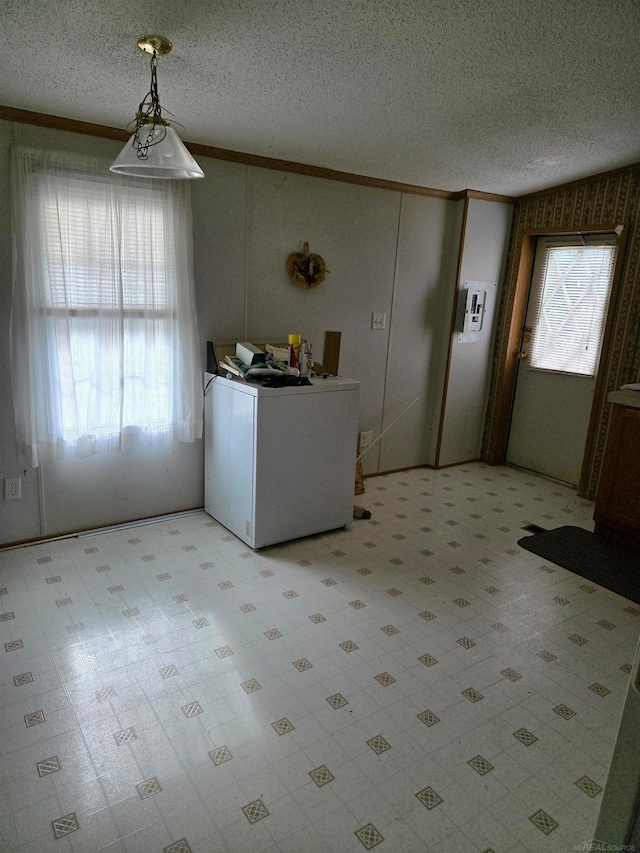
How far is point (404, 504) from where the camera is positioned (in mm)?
3943

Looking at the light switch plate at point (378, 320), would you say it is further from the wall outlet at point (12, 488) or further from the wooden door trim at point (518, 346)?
the wall outlet at point (12, 488)

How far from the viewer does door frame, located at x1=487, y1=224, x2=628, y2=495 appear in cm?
388

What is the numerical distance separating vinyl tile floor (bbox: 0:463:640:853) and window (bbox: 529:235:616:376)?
1.92 metres

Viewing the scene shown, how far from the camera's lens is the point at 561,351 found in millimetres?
4434

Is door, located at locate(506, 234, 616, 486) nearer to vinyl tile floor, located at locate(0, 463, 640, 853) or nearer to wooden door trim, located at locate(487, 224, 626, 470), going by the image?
wooden door trim, located at locate(487, 224, 626, 470)

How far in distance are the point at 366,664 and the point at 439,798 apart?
24.6 inches

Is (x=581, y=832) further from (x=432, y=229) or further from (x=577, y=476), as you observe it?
(x=432, y=229)

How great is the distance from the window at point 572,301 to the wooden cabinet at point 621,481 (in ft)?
3.19

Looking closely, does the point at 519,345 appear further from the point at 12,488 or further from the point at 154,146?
the point at 12,488

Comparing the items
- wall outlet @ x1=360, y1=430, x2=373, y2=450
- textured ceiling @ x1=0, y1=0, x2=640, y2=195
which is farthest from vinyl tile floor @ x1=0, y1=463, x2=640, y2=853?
textured ceiling @ x1=0, y1=0, x2=640, y2=195

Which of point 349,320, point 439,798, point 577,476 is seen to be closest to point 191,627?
point 439,798

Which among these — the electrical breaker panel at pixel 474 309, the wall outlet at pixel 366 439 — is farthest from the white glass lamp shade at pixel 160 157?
the electrical breaker panel at pixel 474 309

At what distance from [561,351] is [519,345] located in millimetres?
390

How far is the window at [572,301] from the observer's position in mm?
4109
